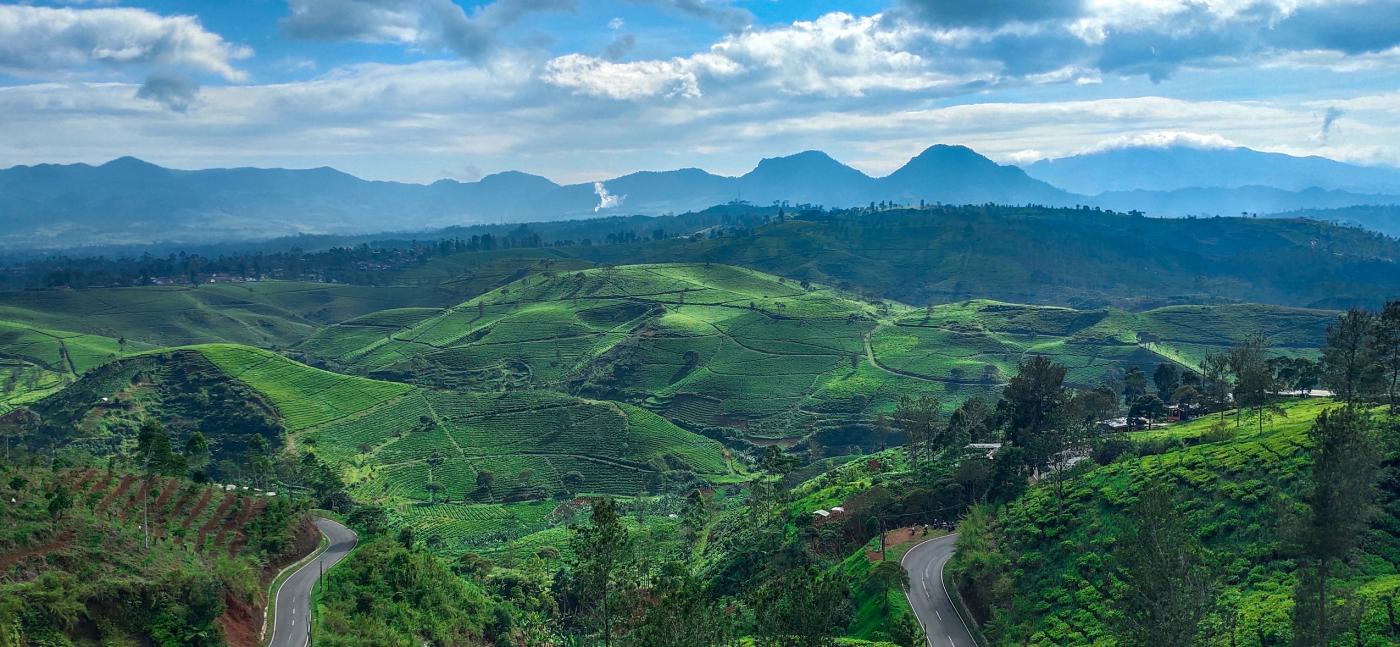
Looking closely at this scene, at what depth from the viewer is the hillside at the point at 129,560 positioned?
42781 mm

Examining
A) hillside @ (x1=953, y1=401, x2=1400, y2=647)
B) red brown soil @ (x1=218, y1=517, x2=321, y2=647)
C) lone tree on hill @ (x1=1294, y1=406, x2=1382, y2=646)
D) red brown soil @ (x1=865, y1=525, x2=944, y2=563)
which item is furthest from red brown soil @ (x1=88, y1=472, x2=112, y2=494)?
lone tree on hill @ (x1=1294, y1=406, x2=1382, y2=646)

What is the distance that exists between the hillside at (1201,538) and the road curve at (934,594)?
1843mm

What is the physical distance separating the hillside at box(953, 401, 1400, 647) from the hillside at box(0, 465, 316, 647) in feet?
154

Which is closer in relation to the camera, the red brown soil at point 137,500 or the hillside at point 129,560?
the hillside at point 129,560

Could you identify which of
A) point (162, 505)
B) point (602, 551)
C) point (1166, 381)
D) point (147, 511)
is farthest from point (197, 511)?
point (1166, 381)

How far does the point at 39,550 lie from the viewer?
47688 mm

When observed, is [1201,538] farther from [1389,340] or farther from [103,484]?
[103,484]

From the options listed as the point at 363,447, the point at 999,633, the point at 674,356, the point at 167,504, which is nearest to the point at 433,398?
the point at 363,447

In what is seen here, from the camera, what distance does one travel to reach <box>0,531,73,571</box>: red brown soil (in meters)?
45.8

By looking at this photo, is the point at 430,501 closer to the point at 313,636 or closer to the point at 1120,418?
the point at 313,636

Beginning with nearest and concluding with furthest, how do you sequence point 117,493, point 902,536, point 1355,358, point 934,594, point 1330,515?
point 1330,515
point 934,594
point 117,493
point 1355,358
point 902,536

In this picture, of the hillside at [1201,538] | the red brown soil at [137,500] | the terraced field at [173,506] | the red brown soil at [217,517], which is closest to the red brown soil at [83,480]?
the terraced field at [173,506]

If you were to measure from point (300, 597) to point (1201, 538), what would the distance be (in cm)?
5946

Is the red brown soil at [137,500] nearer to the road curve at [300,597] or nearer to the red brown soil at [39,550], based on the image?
the red brown soil at [39,550]
